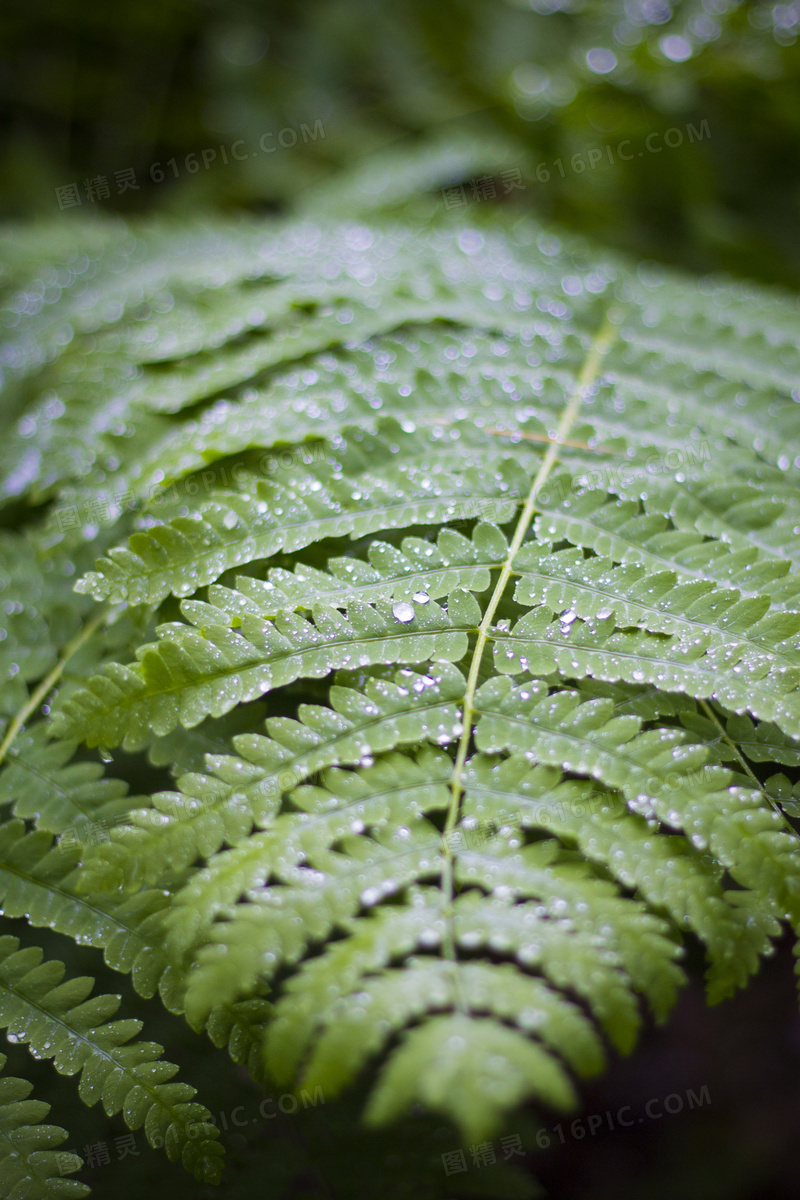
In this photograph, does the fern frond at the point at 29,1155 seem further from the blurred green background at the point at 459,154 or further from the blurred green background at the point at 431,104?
the blurred green background at the point at 431,104

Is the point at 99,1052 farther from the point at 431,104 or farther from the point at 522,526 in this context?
the point at 431,104

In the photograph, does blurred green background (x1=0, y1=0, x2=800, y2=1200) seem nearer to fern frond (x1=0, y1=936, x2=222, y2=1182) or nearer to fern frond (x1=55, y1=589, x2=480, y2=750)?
fern frond (x1=0, y1=936, x2=222, y2=1182)

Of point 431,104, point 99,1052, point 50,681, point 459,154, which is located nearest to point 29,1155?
point 99,1052

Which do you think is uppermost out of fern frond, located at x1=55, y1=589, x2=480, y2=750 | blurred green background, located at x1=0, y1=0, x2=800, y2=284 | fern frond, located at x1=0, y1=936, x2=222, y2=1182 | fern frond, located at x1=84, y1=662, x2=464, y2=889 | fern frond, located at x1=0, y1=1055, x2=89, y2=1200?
blurred green background, located at x1=0, y1=0, x2=800, y2=284

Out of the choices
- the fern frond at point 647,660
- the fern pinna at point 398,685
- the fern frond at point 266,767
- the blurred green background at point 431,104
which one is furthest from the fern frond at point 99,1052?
the blurred green background at point 431,104

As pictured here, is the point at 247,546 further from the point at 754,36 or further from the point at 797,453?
the point at 754,36

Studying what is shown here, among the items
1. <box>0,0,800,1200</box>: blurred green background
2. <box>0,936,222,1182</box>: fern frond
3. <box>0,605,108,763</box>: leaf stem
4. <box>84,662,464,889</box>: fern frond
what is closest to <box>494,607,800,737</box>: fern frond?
<box>84,662,464,889</box>: fern frond

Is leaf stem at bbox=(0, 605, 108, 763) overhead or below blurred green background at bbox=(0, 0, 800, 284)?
below

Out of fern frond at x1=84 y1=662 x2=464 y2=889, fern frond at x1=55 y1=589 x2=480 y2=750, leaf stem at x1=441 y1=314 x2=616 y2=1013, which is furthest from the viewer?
fern frond at x1=55 y1=589 x2=480 y2=750
